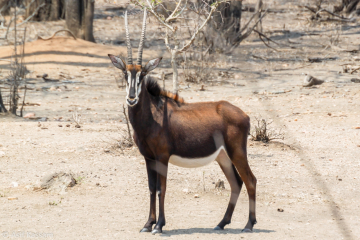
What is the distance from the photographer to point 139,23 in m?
25.0

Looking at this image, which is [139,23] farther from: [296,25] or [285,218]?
[285,218]

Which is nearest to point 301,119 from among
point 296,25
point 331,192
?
point 331,192

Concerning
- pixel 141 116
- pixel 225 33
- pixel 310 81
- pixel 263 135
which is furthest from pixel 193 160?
pixel 225 33

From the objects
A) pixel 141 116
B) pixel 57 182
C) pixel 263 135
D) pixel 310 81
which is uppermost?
pixel 141 116

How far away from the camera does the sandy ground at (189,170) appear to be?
5.93 metres

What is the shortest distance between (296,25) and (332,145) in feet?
53.3

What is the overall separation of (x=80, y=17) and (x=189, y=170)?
13532 millimetres

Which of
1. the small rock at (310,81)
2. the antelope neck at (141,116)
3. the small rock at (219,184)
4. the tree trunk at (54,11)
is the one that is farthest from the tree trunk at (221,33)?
the antelope neck at (141,116)

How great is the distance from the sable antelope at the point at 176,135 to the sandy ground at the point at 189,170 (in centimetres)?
55

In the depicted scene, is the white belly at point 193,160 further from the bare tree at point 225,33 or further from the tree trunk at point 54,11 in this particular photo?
the tree trunk at point 54,11

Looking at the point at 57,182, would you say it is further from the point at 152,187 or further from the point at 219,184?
the point at 219,184

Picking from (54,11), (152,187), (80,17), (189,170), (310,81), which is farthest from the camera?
(54,11)

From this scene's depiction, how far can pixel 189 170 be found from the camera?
7.96m

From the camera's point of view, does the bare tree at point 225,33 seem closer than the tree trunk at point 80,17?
Yes
